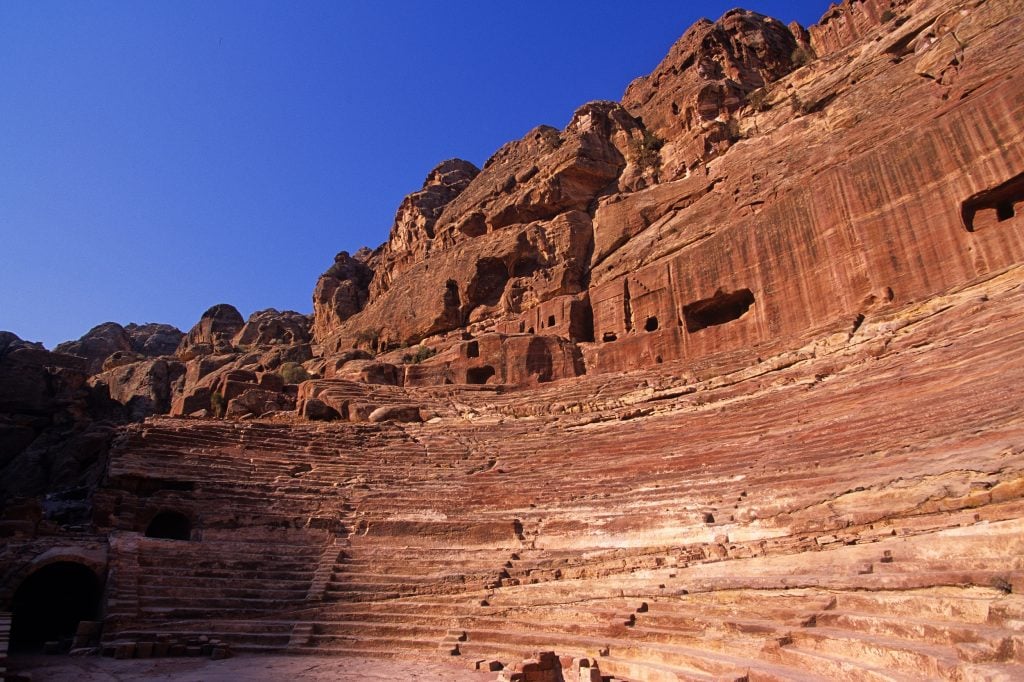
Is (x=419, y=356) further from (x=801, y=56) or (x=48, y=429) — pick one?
(x=801, y=56)

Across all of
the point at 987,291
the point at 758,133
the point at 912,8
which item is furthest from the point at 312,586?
the point at 912,8

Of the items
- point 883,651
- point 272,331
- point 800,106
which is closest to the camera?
point 883,651

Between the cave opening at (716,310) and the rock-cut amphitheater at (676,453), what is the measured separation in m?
0.16

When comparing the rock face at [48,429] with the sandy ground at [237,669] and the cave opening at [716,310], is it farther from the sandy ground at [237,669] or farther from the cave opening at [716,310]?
the cave opening at [716,310]

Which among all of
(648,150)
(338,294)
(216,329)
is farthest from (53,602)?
(216,329)

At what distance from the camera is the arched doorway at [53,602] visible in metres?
12.0

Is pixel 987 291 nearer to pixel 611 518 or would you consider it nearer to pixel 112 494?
pixel 611 518

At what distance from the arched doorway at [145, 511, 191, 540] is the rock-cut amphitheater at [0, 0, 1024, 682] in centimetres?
9

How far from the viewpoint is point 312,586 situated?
38.1 ft

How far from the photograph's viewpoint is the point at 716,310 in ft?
72.8

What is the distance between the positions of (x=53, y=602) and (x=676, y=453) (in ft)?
44.9

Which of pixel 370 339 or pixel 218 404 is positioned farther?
pixel 370 339

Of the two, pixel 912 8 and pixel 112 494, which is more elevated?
pixel 912 8

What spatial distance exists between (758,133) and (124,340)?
2399 inches
